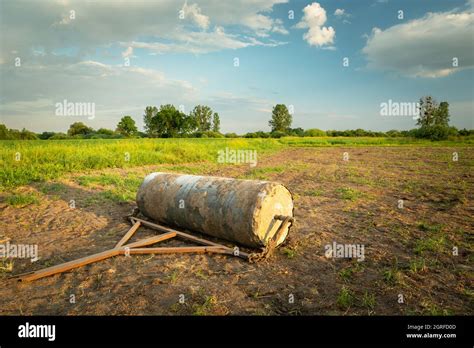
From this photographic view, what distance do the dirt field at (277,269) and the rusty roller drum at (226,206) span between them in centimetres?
45

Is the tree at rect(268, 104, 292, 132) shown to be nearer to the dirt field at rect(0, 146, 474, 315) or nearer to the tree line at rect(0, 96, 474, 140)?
the tree line at rect(0, 96, 474, 140)

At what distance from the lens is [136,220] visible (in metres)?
6.66

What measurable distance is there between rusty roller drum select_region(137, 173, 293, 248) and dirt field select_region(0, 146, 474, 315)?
17.6 inches

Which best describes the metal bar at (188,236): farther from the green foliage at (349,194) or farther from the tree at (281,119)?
the tree at (281,119)

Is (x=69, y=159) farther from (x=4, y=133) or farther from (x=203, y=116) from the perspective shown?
(x=203, y=116)

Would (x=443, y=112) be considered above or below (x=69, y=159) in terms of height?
above

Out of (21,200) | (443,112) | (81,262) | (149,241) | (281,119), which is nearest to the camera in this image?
(81,262)

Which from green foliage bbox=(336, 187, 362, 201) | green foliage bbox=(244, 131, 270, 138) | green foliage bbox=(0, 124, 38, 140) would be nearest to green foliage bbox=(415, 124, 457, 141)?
green foliage bbox=(244, 131, 270, 138)

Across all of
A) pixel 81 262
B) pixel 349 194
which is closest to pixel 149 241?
pixel 81 262

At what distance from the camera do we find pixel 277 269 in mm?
4430

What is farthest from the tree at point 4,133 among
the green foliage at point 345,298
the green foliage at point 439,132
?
the green foliage at point 439,132

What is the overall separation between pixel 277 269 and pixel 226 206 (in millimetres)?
1256

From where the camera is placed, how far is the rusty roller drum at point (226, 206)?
4.72 metres
